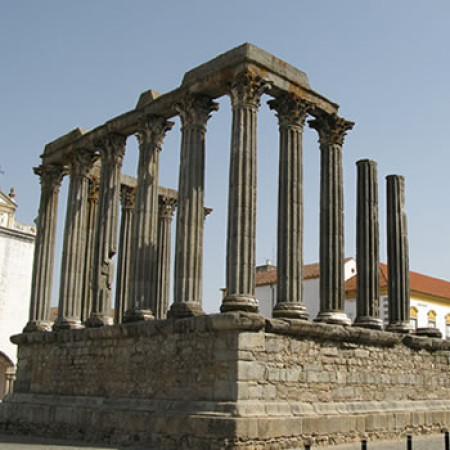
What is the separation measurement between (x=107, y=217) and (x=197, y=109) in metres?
4.72

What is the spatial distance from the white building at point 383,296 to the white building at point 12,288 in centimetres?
1426

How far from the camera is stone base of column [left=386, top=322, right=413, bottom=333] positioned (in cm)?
1927

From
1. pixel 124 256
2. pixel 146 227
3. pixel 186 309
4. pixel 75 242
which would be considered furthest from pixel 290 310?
pixel 124 256

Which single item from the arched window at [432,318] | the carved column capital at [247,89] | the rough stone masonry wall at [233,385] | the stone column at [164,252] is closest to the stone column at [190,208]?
the rough stone masonry wall at [233,385]

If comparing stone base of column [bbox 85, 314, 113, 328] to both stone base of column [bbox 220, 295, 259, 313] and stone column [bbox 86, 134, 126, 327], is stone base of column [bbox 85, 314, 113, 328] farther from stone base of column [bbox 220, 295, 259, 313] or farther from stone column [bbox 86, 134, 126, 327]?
stone base of column [bbox 220, 295, 259, 313]

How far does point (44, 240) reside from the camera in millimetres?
22531

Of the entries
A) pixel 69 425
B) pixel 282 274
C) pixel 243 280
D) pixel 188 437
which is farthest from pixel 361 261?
pixel 69 425

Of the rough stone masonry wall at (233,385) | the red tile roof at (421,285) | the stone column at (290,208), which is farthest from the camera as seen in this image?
the red tile roof at (421,285)

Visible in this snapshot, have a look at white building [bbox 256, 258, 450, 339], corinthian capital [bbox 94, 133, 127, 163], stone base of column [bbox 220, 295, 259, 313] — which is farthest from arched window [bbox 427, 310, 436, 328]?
stone base of column [bbox 220, 295, 259, 313]

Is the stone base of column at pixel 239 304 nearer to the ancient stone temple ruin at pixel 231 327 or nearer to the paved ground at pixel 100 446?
the ancient stone temple ruin at pixel 231 327

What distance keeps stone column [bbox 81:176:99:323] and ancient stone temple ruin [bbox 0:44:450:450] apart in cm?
21

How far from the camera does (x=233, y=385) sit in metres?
14.1

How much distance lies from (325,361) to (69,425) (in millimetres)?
6826

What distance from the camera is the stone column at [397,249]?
2003 cm
